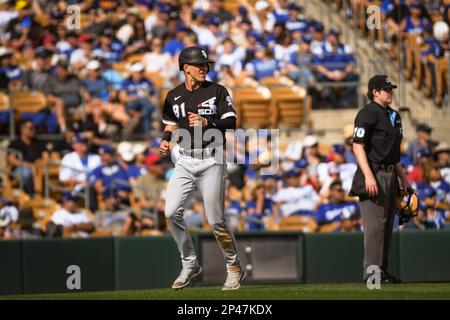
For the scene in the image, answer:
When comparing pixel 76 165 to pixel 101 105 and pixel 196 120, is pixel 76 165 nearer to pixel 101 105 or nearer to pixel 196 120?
pixel 101 105

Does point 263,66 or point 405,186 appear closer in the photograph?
point 405,186

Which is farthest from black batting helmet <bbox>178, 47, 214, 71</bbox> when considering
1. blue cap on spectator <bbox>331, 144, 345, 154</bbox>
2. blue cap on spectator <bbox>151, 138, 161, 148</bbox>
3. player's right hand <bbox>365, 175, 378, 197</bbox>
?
blue cap on spectator <bbox>151, 138, 161, 148</bbox>

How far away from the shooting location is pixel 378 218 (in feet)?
31.9

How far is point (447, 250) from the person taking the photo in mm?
12602

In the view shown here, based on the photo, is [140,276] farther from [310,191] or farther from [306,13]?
[306,13]

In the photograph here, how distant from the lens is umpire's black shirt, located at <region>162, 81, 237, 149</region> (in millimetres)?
9086

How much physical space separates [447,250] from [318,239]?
145 cm

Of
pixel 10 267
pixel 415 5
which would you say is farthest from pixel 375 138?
pixel 415 5

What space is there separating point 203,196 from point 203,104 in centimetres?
74

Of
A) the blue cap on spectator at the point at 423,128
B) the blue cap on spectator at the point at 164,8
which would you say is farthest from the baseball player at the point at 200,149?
the blue cap on spectator at the point at 164,8

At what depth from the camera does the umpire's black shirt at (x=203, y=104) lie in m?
9.09

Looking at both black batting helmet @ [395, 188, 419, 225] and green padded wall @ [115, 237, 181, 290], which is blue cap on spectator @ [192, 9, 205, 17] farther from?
black batting helmet @ [395, 188, 419, 225]

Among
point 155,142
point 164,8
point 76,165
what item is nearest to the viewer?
point 76,165

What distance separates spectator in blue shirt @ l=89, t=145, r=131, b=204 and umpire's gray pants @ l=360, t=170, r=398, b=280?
238 inches
